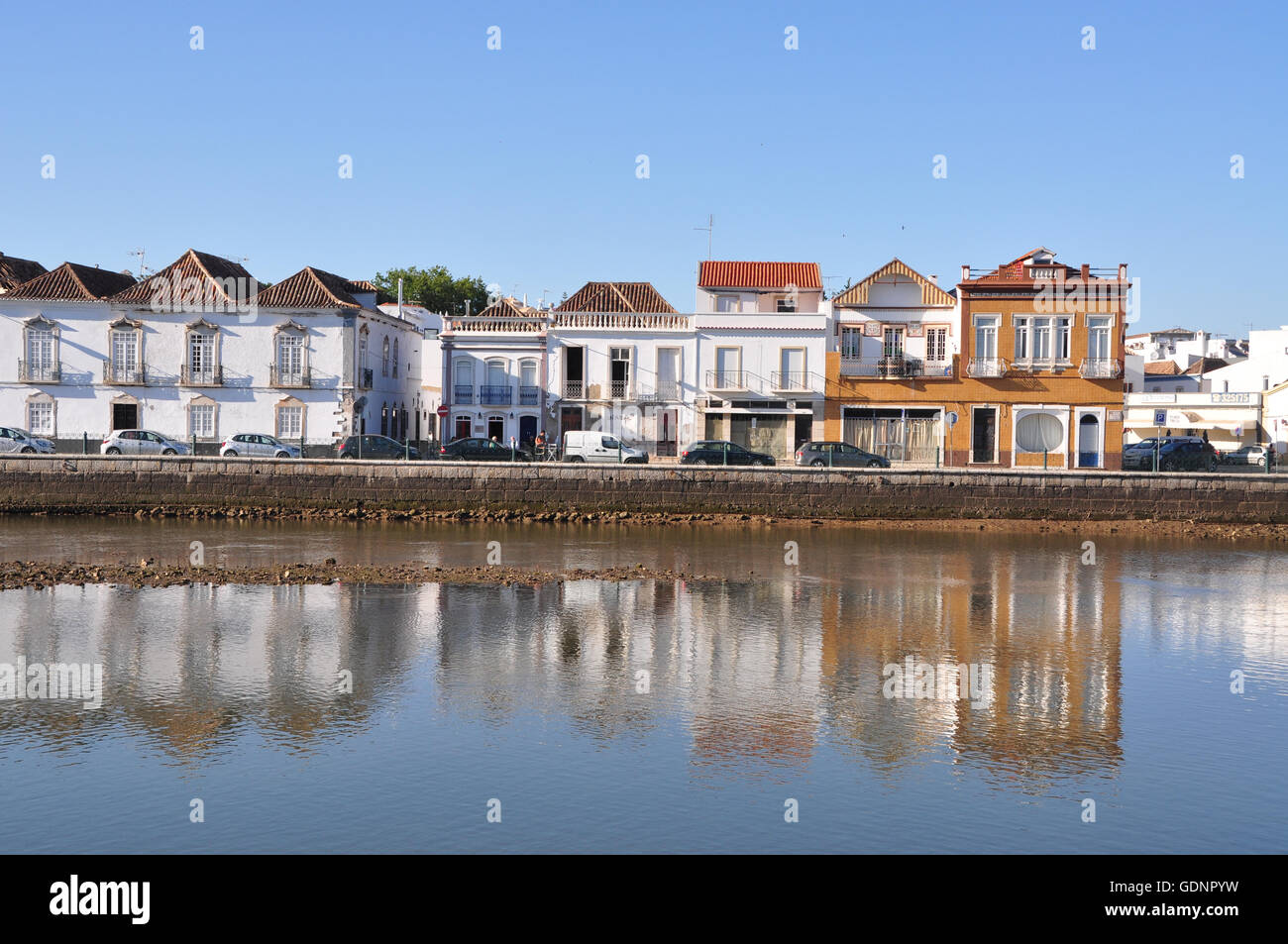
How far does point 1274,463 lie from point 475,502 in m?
28.3

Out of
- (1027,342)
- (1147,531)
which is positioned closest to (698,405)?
(1027,342)

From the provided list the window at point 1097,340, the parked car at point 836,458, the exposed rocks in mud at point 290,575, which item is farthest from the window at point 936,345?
the exposed rocks in mud at point 290,575

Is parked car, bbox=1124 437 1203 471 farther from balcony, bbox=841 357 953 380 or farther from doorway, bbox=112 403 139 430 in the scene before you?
doorway, bbox=112 403 139 430

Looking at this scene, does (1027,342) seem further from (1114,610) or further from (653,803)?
(653,803)

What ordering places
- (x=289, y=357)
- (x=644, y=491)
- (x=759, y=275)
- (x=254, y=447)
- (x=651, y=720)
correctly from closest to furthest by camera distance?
(x=651, y=720)
(x=644, y=491)
(x=254, y=447)
(x=289, y=357)
(x=759, y=275)

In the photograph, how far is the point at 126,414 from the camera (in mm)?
55188

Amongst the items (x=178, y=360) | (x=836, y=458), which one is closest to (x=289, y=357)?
(x=178, y=360)

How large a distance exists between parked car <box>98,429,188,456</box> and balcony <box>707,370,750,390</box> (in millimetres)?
22647

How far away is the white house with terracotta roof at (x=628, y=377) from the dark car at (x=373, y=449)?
11.9 m

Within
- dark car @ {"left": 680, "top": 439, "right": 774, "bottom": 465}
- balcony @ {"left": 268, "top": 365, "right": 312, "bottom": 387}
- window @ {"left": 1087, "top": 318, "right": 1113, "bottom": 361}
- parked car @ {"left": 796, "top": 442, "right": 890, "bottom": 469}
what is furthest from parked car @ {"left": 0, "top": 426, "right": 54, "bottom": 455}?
window @ {"left": 1087, "top": 318, "right": 1113, "bottom": 361}

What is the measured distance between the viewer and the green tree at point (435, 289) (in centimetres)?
9225

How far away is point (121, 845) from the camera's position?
10430 millimetres

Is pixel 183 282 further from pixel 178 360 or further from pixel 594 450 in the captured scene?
pixel 594 450

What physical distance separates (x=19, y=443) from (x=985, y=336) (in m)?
39.7
